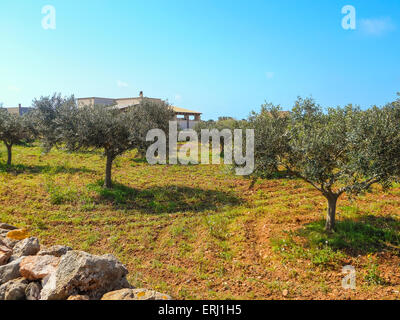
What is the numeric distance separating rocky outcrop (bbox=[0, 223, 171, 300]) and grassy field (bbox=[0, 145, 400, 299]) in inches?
82.7

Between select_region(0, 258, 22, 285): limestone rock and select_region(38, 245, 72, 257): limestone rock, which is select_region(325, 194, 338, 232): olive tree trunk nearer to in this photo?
select_region(38, 245, 72, 257): limestone rock

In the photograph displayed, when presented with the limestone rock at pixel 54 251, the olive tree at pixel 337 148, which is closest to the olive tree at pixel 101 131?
the olive tree at pixel 337 148

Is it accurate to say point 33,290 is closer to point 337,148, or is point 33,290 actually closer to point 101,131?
point 337,148

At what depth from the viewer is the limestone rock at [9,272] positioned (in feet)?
18.3

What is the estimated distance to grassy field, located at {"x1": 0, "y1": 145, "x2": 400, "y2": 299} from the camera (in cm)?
730

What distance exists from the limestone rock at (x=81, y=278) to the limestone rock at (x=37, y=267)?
204 mm

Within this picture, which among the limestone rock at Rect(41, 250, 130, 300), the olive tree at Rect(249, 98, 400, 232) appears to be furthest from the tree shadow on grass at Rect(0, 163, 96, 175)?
the limestone rock at Rect(41, 250, 130, 300)

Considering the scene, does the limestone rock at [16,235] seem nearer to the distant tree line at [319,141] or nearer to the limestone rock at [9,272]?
the limestone rock at [9,272]

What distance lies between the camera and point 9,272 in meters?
5.64

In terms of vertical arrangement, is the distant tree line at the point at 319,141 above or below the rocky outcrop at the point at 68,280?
above

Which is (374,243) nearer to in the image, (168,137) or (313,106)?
(313,106)

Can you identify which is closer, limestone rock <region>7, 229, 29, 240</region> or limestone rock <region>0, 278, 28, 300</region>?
limestone rock <region>0, 278, 28, 300</region>

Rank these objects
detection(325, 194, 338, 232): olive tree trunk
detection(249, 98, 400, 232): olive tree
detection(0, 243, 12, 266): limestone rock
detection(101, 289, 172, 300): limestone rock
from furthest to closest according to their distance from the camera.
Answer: detection(325, 194, 338, 232): olive tree trunk < detection(249, 98, 400, 232): olive tree < detection(0, 243, 12, 266): limestone rock < detection(101, 289, 172, 300): limestone rock

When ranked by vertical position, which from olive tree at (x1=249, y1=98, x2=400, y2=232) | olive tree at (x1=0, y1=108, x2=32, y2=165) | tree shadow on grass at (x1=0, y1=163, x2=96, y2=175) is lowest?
tree shadow on grass at (x1=0, y1=163, x2=96, y2=175)
